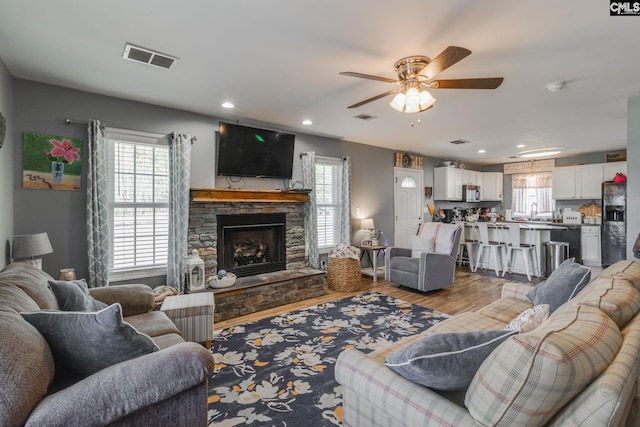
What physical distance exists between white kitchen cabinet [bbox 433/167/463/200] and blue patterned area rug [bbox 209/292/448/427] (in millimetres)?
4082

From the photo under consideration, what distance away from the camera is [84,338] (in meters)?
1.29

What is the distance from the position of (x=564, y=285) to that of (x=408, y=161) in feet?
15.9

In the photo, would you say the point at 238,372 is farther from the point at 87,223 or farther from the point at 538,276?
the point at 538,276

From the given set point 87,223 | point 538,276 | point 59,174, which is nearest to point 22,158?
point 59,174

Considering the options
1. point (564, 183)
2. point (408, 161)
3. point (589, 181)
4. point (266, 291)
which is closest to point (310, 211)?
point (266, 291)

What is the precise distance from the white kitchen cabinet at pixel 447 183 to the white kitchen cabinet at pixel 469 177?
0.20m

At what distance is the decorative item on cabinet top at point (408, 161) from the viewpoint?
6.57 metres

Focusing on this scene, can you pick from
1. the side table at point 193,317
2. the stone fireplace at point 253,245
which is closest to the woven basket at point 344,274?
the stone fireplace at point 253,245

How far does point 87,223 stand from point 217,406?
2.47 m

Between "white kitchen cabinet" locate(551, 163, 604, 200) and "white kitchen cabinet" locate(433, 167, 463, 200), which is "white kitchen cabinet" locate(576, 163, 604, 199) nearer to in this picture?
"white kitchen cabinet" locate(551, 163, 604, 200)

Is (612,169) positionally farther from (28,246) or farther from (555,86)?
(28,246)

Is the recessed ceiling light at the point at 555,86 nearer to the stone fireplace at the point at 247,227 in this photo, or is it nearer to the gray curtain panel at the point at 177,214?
the stone fireplace at the point at 247,227

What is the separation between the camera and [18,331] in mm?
1135

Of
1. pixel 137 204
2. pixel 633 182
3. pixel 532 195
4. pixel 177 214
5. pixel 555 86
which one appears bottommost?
pixel 177 214
